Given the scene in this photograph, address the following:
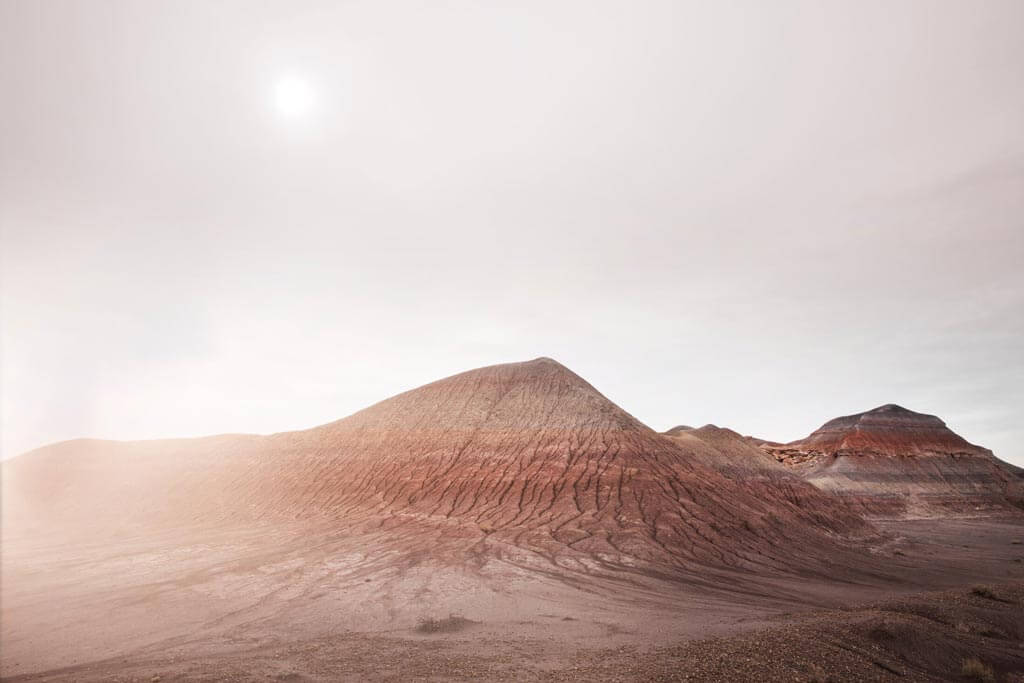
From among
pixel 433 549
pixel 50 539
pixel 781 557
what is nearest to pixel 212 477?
pixel 50 539

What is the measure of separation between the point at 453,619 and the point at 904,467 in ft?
285

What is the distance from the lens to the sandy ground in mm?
10633

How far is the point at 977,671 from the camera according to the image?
1041cm

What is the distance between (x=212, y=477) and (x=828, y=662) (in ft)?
168

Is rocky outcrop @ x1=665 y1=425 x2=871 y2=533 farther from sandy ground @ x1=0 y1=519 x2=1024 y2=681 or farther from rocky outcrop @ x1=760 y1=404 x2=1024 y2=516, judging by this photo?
rocky outcrop @ x1=760 y1=404 x2=1024 y2=516

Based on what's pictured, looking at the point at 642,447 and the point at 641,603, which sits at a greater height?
the point at 642,447

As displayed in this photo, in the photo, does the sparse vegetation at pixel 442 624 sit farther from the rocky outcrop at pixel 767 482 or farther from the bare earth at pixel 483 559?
the rocky outcrop at pixel 767 482

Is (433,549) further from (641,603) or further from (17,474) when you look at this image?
(17,474)

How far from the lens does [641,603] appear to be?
720 inches

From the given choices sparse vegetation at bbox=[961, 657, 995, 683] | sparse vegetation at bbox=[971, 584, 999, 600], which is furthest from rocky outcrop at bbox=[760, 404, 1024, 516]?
sparse vegetation at bbox=[961, 657, 995, 683]

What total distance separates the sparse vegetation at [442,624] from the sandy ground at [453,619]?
0.29 ft

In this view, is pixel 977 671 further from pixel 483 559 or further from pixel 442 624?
pixel 483 559

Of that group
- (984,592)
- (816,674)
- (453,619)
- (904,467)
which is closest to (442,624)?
(453,619)

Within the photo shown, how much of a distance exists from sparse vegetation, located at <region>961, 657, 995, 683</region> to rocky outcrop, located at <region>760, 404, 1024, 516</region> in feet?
207
